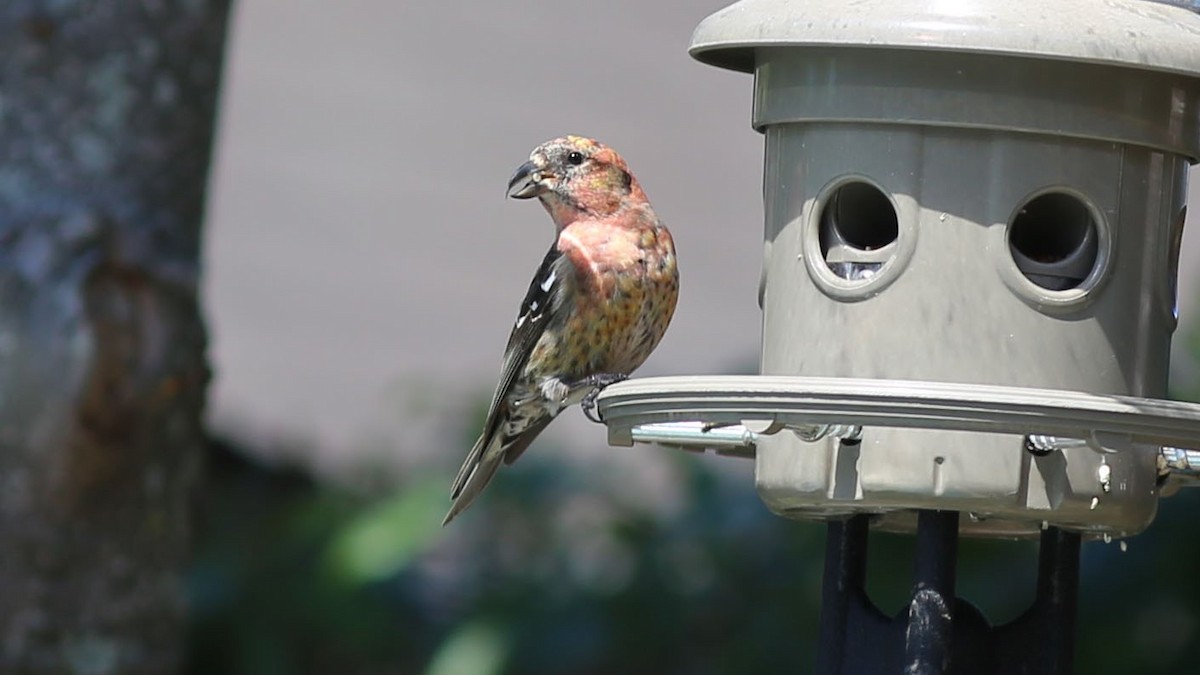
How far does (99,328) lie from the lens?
4242mm

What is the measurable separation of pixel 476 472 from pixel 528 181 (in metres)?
0.73

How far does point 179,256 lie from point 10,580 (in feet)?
2.64

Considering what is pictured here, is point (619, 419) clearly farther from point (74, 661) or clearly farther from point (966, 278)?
point (74, 661)

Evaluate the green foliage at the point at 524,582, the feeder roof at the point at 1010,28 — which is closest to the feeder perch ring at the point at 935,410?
the feeder roof at the point at 1010,28

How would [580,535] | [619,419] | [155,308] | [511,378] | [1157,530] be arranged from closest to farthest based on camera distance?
1. [619,419]
2. [155,308]
3. [511,378]
4. [1157,530]
5. [580,535]

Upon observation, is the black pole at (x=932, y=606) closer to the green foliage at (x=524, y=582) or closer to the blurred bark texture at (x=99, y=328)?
the blurred bark texture at (x=99, y=328)

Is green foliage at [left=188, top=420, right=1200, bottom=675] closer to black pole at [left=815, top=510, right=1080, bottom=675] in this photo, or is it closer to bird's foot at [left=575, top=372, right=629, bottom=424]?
bird's foot at [left=575, top=372, right=629, bottom=424]

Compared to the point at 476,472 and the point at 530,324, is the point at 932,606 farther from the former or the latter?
the point at 476,472

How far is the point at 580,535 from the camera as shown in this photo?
723 cm

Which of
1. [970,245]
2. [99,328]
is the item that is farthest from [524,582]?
[970,245]

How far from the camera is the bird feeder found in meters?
3.21

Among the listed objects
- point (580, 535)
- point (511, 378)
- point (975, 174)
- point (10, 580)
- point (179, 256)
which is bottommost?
point (580, 535)

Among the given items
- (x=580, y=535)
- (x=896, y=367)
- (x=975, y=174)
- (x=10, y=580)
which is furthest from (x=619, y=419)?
(x=580, y=535)

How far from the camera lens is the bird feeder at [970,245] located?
3.21 m
